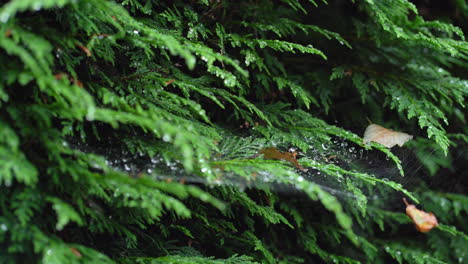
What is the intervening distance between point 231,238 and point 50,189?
1.05 metres

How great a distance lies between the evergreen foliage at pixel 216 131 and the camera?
1.12 meters

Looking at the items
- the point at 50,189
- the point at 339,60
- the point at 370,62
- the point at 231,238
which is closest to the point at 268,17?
the point at 339,60

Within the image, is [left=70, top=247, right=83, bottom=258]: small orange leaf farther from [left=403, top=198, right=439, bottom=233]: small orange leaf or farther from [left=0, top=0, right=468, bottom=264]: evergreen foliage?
[left=403, top=198, right=439, bottom=233]: small orange leaf

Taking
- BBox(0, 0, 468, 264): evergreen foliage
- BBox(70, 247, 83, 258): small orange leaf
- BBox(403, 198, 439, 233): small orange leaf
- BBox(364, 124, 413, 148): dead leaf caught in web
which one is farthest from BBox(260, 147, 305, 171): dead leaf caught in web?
BBox(403, 198, 439, 233): small orange leaf

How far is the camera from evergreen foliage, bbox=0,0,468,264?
1115 mm

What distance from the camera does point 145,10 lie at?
1.69 metres

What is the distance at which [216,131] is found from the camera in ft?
6.10

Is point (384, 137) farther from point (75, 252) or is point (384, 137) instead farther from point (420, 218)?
point (75, 252)

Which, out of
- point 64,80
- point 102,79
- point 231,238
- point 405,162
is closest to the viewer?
point 64,80

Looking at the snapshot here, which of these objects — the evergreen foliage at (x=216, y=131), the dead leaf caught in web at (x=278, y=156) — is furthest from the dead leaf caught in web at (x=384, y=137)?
the dead leaf caught in web at (x=278, y=156)

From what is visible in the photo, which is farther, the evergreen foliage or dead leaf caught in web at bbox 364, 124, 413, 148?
dead leaf caught in web at bbox 364, 124, 413, 148

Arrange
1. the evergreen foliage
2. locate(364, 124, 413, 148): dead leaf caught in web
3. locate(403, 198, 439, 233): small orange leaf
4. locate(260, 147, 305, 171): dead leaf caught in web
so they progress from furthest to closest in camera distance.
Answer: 1. locate(403, 198, 439, 233): small orange leaf
2. locate(364, 124, 413, 148): dead leaf caught in web
3. locate(260, 147, 305, 171): dead leaf caught in web
4. the evergreen foliage

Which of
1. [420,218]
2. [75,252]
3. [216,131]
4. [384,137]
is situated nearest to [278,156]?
[216,131]

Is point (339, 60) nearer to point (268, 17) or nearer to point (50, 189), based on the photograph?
point (268, 17)
